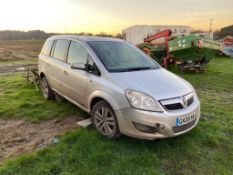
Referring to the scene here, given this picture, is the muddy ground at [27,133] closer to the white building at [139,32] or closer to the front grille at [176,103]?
the front grille at [176,103]

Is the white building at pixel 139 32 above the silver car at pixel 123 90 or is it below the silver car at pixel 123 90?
above

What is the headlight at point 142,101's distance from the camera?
3033 mm

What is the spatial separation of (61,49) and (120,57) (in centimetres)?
158

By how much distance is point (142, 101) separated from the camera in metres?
3.07

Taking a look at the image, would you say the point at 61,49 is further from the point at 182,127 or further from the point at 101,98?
the point at 182,127

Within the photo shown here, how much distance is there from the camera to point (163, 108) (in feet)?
9.99

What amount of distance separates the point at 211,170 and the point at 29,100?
4.64 m

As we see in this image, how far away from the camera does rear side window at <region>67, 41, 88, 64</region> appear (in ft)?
13.4

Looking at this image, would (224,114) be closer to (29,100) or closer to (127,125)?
(127,125)

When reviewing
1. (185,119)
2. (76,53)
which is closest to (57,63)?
(76,53)

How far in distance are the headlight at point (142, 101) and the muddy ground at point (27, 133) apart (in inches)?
60.4

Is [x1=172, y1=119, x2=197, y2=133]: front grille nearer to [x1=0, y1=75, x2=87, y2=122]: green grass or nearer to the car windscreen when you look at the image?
the car windscreen

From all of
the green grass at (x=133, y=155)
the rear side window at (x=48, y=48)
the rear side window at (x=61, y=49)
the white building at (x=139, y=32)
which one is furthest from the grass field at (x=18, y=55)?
the green grass at (x=133, y=155)

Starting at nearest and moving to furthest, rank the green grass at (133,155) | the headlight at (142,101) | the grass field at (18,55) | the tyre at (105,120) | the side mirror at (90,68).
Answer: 1. the green grass at (133,155)
2. the headlight at (142,101)
3. the tyre at (105,120)
4. the side mirror at (90,68)
5. the grass field at (18,55)
